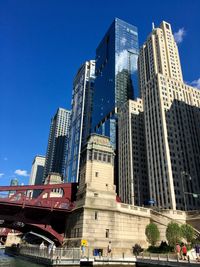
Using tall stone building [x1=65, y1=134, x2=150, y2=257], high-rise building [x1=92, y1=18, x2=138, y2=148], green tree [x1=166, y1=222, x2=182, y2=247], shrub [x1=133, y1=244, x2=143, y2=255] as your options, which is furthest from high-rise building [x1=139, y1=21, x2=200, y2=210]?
green tree [x1=166, y1=222, x2=182, y2=247]

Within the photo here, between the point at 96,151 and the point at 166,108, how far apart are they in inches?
2715

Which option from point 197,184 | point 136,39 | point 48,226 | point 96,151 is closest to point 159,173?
point 197,184

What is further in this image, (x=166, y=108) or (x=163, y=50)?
(x=163, y=50)

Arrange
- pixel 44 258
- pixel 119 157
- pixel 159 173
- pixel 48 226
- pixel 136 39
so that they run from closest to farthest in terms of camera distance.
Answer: pixel 44 258
pixel 48 226
pixel 159 173
pixel 119 157
pixel 136 39

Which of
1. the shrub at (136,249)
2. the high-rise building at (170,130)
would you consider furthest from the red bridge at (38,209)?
the high-rise building at (170,130)

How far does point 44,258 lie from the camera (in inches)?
1564

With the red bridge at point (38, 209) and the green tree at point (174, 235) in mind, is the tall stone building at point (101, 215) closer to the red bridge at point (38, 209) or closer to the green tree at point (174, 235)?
the red bridge at point (38, 209)

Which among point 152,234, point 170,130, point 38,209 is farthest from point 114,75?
point 152,234

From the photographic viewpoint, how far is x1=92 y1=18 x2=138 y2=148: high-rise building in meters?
166

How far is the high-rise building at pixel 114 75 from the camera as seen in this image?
16562cm

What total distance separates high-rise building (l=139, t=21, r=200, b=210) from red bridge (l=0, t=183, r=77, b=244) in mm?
52461

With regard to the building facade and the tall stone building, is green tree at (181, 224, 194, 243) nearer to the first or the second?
the building facade

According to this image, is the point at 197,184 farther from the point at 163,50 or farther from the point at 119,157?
the point at 163,50

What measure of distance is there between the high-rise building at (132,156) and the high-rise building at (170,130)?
11662 millimetres
